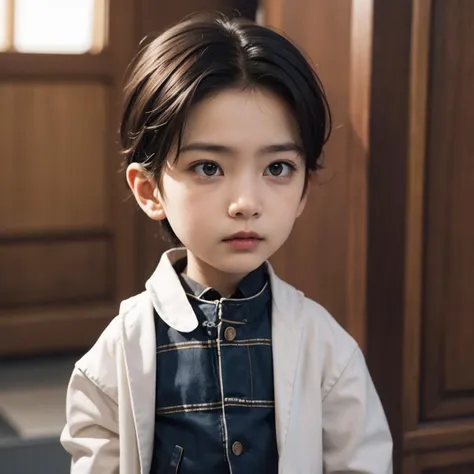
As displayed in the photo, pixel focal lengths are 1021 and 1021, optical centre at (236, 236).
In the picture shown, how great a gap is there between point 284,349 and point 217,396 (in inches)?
4.0

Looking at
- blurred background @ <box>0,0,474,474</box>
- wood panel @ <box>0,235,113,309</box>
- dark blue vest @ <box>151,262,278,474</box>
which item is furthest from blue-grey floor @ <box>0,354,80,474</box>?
dark blue vest @ <box>151,262,278,474</box>

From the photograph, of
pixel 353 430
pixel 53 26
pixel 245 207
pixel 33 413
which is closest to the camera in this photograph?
pixel 245 207

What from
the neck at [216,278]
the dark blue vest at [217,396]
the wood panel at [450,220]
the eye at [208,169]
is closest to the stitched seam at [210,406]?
the dark blue vest at [217,396]

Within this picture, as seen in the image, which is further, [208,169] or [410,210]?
[410,210]

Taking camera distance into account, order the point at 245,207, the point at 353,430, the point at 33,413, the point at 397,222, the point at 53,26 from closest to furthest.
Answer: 1. the point at 245,207
2. the point at 353,430
3. the point at 397,222
4. the point at 33,413
5. the point at 53,26

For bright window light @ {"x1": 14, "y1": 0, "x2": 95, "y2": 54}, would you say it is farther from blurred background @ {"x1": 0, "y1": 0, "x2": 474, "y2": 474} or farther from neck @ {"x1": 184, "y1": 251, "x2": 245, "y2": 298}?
neck @ {"x1": 184, "y1": 251, "x2": 245, "y2": 298}

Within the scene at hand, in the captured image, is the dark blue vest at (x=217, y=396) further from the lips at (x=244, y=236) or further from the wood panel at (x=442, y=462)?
the wood panel at (x=442, y=462)

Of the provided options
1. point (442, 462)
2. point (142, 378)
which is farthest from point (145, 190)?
point (442, 462)

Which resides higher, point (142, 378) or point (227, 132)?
point (227, 132)

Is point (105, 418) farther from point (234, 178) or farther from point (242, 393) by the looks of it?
point (234, 178)

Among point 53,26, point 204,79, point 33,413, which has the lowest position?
point 33,413

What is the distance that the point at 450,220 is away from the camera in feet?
5.27

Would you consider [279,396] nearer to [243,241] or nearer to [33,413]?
[243,241]

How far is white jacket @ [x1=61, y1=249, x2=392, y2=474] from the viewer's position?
1.26 m
